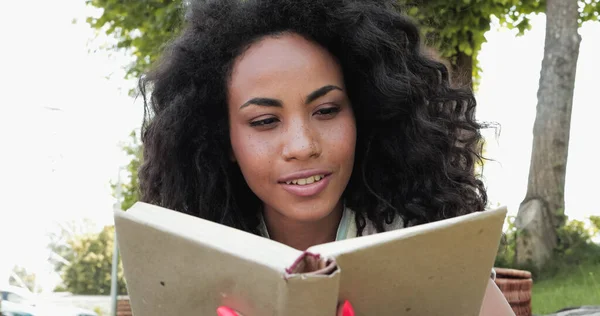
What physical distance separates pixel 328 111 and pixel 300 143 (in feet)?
0.51

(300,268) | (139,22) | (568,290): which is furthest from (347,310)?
(139,22)

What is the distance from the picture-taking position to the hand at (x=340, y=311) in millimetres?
1141

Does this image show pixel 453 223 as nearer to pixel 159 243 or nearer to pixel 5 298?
pixel 159 243

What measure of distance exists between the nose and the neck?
0.31 m

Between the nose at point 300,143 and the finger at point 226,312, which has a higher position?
the nose at point 300,143

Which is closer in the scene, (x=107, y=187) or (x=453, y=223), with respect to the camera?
(x=453, y=223)

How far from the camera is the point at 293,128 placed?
5.80ft

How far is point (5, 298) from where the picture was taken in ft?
39.5

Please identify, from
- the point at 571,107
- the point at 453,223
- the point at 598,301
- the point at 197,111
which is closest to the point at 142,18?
the point at 571,107

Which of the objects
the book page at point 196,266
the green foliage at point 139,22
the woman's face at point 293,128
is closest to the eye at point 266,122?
the woman's face at point 293,128

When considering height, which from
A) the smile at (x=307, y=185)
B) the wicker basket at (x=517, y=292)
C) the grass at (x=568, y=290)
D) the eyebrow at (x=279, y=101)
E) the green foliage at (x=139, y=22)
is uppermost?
the green foliage at (x=139, y=22)

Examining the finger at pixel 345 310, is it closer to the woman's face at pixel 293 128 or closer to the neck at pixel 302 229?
the woman's face at pixel 293 128

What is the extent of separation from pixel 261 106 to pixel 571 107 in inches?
187

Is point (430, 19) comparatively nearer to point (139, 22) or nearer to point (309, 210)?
point (139, 22)
